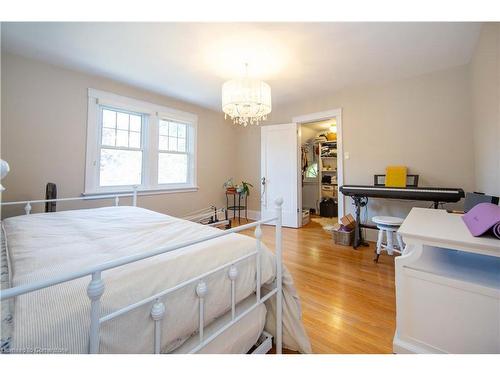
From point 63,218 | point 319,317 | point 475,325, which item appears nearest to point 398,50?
point 475,325

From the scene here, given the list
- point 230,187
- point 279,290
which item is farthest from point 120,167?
point 279,290

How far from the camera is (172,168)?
3766 mm

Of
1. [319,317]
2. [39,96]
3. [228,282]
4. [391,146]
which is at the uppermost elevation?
[39,96]

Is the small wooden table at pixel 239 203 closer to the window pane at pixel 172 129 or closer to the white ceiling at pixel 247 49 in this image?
the window pane at pixel 172 129

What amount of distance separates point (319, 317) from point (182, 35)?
266 centimetres

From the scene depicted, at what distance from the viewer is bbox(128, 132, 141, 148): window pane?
10.6 ft

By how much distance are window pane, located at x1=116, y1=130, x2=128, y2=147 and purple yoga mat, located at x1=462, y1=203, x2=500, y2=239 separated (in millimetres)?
3752

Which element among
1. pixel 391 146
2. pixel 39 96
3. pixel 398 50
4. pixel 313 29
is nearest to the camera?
Result: pixel 313 29

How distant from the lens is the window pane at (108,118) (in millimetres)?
2950

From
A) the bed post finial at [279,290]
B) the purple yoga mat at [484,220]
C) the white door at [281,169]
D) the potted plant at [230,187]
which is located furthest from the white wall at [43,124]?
the purple yoga mat at [484,220]

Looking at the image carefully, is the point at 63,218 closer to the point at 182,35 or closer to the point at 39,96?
the point at 39,96

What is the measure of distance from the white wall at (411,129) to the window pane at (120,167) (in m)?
3.19

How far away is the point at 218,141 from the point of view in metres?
4.46

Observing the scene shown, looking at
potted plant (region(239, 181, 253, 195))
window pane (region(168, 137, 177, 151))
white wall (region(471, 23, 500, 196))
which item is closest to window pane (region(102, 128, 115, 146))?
window pane (region(168, 137, 177, 151))
